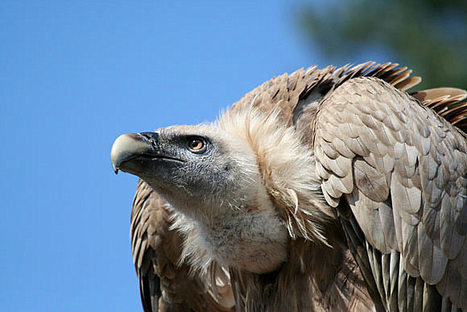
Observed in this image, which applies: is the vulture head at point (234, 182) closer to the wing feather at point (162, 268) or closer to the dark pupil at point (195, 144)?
the dark pupil at point (195, 144)

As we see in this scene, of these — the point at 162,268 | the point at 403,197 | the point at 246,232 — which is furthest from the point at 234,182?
the point at 162,268

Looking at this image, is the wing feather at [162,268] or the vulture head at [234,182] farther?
the wing feather at [162,268]

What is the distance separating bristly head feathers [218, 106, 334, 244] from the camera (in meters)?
3.92

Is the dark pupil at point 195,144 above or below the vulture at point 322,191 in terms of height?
above

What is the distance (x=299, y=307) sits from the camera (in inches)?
159

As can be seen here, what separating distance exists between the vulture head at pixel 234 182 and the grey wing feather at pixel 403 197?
0.31 metres

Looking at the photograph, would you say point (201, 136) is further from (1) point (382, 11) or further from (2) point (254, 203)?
(1) point (382, 11)

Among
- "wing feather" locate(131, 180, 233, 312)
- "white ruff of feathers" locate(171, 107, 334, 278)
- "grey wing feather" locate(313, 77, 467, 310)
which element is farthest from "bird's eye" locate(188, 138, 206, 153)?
"grey wing feather" locate(313, 77, 467, 310)

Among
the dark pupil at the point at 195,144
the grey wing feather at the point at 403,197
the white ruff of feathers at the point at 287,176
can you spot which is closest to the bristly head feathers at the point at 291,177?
the white ruff of feathers at the point at 287,176

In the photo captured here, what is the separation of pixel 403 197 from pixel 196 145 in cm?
128

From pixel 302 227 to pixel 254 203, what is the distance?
11.9 inches

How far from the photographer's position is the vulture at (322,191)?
11.8ft

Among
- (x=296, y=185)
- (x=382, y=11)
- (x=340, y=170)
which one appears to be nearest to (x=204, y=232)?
(x=296, y=185)

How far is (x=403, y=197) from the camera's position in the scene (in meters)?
3.58
